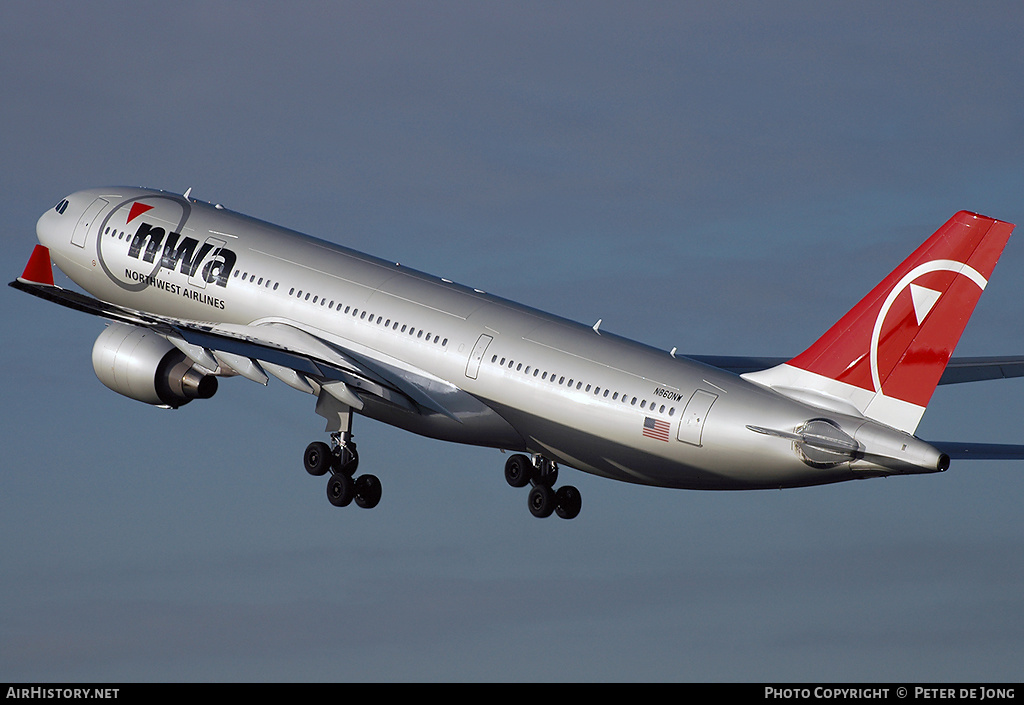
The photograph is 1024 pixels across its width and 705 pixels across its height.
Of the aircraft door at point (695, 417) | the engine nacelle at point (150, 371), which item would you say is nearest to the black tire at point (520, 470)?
the engine nacelle at point (150, 371)

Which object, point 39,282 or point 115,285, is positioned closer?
point 39,282

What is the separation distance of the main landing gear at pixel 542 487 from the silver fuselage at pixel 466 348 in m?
3.37

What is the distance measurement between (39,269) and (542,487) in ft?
47.1

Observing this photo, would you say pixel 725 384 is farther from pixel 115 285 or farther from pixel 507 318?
pixel 115 285

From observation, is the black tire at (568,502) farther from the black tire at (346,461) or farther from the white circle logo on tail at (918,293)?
the white circle logo on tail at (918,293)

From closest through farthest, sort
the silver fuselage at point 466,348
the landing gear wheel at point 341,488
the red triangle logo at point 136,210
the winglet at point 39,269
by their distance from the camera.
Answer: the silver fuselage at point 466,348 → the winglet at point 39,269 → the landing gear wheel at point 341,488 → the red triangle logo at point 136,210

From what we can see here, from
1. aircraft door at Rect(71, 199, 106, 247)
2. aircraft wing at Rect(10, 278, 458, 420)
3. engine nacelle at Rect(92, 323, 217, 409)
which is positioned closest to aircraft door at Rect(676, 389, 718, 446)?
aircraft wing at Rect(10, 278, 458, 420)

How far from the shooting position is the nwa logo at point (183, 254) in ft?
146

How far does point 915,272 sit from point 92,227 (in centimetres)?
2552

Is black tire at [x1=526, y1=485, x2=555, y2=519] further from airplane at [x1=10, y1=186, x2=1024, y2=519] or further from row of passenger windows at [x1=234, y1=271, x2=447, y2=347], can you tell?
row of passenger windows at [x1=234, y1=271, x2=447, y2=347]

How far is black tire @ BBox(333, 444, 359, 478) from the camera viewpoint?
41.3 meters

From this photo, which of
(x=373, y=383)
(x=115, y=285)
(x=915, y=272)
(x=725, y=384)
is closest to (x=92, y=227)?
(x=115, y=285)

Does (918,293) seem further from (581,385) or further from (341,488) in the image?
(341,488)

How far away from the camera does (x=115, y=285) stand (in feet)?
154
